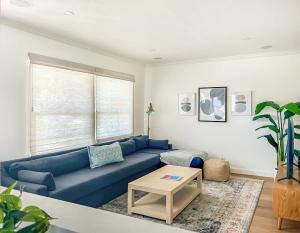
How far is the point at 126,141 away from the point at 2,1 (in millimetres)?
3265

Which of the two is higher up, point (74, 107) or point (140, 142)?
point (74, 107)

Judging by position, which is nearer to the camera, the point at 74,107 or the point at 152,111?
the point at 74,107

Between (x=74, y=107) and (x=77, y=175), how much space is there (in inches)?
52.1

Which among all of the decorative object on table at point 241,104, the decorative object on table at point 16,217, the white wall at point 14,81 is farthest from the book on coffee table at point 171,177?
the decorative object on table at point 16,217

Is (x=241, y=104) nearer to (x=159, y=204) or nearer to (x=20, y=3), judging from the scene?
(x=159, y=204)

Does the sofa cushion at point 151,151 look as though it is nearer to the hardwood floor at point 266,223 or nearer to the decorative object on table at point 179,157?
the decorative object on table at point 179,157

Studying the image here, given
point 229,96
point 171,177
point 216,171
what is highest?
point 229,96

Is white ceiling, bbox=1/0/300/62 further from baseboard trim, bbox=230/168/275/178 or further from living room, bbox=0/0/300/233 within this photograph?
baseboard trim, bbox=230/168/275/178

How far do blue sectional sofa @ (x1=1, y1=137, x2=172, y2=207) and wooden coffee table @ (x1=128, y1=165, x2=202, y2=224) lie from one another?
495mm

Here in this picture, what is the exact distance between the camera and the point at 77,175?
353cm

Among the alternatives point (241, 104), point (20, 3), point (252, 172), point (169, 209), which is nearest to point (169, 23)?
point (20, 3)

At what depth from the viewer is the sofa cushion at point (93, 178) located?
3.01 metres

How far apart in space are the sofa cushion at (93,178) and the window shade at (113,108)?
0.86 meters

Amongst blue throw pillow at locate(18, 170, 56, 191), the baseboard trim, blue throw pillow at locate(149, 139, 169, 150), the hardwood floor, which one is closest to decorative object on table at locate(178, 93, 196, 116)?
blue throw pillow at locate(149, 139, 169, 150)
